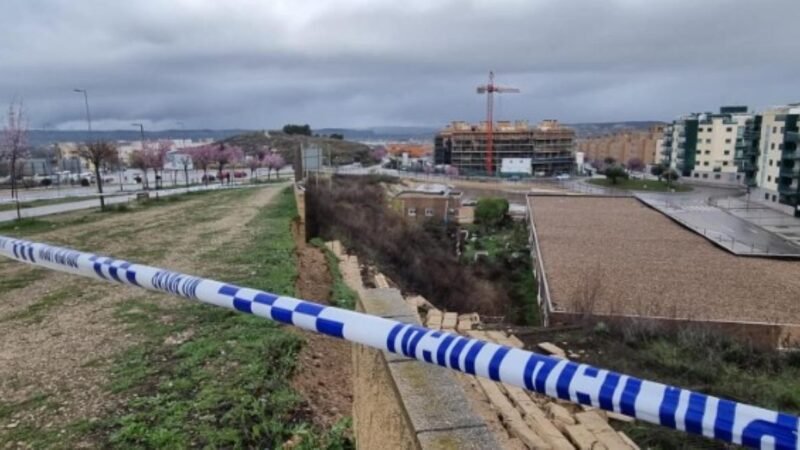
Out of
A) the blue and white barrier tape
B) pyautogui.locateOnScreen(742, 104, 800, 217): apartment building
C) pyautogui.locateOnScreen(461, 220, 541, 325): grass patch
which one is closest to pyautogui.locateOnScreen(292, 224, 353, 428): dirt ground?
the blue and white barrier tape

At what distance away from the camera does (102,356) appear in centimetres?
515

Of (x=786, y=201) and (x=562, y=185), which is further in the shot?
(x=562, y=185)

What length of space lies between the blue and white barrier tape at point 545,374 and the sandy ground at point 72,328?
2526 mm

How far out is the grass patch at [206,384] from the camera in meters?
3.75

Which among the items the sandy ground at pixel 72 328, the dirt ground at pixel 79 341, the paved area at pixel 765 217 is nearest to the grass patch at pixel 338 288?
the dirt ground at pixel 79 341

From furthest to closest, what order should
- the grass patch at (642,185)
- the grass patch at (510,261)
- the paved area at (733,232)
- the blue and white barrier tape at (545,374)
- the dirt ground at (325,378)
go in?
the grass patch at (642,185), the paved area at (733,232), the grass patch at (510,261), the dirt ground at (325,378), the blue and white barrier tape at (545,374)

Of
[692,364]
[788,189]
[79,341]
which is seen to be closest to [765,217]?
[788,189]

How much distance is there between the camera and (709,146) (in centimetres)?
8256

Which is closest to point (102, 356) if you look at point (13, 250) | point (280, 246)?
point (13, 250)

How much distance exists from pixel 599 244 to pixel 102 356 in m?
22.6

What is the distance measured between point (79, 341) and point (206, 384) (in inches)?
79.0

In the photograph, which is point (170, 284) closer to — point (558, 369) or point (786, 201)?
point (558, 369)

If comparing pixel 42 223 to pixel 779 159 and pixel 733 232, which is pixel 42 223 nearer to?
A: pixel 733 232

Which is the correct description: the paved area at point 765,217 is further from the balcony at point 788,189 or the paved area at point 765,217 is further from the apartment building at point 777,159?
the balcony at point 788,189
